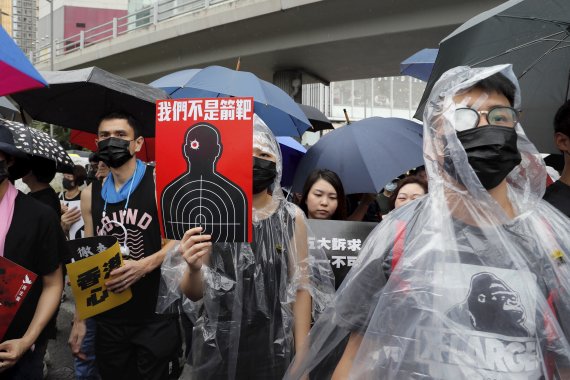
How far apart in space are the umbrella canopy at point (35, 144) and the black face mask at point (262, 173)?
150 centimetres

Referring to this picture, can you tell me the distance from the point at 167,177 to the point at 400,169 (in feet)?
6.03

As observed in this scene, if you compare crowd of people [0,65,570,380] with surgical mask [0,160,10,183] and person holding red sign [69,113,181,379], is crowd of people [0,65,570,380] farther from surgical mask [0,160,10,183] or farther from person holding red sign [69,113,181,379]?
person holding red sign [69,113,181,379]

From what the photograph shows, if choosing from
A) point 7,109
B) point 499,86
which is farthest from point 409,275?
point 7,109

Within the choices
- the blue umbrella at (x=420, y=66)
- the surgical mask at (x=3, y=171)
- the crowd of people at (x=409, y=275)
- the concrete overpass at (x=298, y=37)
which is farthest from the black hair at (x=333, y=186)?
the concrete overpass at (x=298, y=37)

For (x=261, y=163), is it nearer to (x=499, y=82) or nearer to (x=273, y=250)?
(x=273, y=250)

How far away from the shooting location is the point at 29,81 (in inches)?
97.3

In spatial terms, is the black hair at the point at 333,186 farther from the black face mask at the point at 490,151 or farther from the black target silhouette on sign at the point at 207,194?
the black face mask at the point at 490,151

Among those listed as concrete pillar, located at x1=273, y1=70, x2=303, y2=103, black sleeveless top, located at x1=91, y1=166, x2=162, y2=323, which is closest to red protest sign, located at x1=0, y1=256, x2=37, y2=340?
black sleeveless top, located at x1=91, y1=166, x2=162, y2=323

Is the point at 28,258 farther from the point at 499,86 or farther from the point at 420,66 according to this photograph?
the point at 420,66

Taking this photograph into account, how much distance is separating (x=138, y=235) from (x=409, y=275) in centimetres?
177

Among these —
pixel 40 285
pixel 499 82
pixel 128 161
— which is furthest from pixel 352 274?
pixel 128 161

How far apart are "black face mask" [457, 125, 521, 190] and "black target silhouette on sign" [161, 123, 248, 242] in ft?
2.62

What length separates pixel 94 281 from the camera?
2.67 metres

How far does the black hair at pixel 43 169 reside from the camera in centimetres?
387
